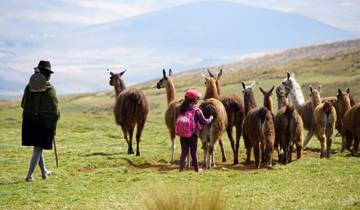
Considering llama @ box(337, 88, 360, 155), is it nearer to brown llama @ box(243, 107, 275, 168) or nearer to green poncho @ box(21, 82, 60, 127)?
brown llama @ box(243, 107, 275, 168)

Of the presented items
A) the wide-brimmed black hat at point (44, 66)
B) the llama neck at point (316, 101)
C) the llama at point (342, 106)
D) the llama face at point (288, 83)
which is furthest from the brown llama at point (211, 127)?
the llama at point (342, 106)

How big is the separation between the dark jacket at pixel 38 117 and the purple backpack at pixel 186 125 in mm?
3184

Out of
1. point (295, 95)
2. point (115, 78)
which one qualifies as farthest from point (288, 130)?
point (115, 78)

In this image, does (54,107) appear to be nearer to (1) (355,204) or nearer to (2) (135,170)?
(2) (135,170)

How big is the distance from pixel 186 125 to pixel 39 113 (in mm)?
3706

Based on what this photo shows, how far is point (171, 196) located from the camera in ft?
26.9

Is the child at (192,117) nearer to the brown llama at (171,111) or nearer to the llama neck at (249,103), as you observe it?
the brown llama at (171,111)

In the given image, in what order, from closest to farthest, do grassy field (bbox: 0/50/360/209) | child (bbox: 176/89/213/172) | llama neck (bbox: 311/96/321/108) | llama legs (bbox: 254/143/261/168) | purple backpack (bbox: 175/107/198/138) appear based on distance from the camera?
grassy field (bbox: 0/50/360/209), purple backpack (bbox: 175/107/198/138), child (bbox: 176/89/213/172), llama legs (bbox: 254/143/261/168), llama neck (bbox: 311/96/321/108)

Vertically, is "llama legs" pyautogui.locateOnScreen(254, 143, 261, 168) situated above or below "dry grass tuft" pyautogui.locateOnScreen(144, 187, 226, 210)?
below

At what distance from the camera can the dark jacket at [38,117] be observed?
44.3 feet

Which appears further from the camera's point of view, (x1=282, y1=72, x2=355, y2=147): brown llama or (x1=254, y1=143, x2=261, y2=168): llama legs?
(x1=282, y1=72, x2=355, y2=147): brown llama

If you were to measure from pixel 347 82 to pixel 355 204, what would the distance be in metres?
54.8

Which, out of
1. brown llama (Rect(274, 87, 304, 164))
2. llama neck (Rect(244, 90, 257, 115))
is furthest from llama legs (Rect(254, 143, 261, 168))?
llama neck (Rect(244, 90, 257, 115))

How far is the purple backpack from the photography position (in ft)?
46.4
